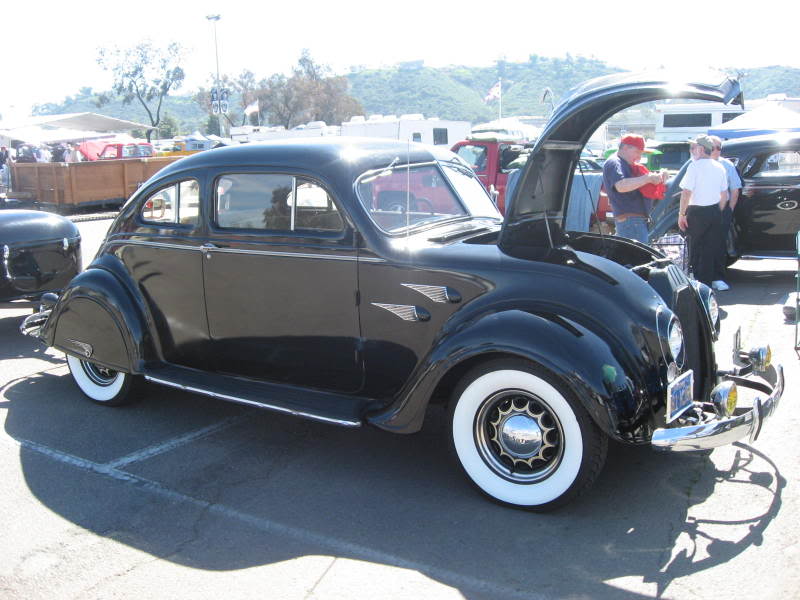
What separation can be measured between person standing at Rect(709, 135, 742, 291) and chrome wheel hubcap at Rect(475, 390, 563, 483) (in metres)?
5.28

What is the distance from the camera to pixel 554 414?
137 inches

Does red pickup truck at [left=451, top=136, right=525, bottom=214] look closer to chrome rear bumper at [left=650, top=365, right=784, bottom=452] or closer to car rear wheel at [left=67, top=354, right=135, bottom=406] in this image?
car rear wheel at [left=67, top=354, right=135, bottom=406]

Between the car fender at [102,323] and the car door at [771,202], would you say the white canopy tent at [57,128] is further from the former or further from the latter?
the car door at [771,202]

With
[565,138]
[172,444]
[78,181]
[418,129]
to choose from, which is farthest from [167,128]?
[565,138]

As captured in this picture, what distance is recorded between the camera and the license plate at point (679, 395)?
3.39 m

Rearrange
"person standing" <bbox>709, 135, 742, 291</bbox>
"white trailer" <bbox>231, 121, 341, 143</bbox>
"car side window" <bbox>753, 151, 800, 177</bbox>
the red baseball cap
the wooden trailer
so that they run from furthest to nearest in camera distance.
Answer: "white trailer" <bbox>231, 121, 341, 143</bbox> → the wooden trailer → "car side window" <bbox>753, 151, 800, 177</bbox> → "person standing" <bbox>709, 135, 742, 291</bbox> → the red baseball cap

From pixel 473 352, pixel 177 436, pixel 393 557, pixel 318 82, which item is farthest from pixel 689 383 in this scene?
pixel 318 82

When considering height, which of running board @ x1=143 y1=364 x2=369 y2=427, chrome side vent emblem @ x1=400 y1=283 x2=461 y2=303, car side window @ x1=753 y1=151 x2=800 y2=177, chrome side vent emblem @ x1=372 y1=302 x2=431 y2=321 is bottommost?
running board @ x1=143 y1=364 x2=369 y2=427

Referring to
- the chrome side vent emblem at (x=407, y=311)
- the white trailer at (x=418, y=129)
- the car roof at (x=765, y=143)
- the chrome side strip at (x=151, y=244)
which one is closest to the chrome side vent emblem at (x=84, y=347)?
the chrome side strip at (x=151, y=244)

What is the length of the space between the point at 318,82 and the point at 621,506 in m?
65.3

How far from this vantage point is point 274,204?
4.41 m

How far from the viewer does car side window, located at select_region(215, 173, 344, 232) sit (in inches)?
167

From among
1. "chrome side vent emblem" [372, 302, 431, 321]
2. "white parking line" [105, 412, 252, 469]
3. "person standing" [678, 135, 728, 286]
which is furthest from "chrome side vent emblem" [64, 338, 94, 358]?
"person standing" [678, 135, 728, 286]

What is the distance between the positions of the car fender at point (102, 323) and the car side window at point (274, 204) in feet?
3.04
